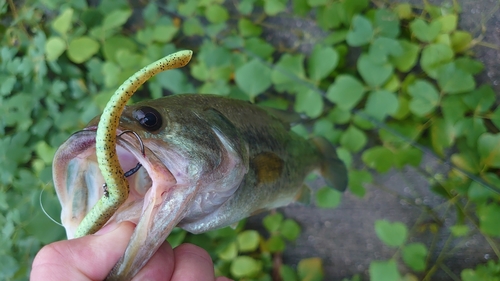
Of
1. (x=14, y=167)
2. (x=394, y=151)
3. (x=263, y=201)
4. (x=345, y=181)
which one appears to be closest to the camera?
(x=263, y=201)

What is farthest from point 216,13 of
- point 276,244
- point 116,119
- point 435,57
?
point 116,119

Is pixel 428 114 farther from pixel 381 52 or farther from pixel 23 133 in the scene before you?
pixel 23 133

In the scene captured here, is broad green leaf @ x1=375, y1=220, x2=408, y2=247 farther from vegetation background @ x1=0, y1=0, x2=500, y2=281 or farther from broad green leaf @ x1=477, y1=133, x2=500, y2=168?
broad green leaf @ x1=477, y1=133, x2=500, y2=168

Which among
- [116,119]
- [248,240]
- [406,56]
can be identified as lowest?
[248,240]

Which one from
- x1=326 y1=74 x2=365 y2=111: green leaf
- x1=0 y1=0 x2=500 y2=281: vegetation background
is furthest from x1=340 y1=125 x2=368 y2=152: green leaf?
x1=326 y1=74 x2=365 y2=111: green leaf

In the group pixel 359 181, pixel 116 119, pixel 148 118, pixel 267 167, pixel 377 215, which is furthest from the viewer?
pixel 377 215

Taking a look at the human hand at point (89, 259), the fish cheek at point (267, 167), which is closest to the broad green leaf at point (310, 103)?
the fish cheek at point (267, 167)

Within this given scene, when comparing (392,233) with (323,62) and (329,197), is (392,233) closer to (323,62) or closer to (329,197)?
(329,197)

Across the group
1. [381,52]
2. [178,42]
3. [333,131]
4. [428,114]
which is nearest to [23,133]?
[178,42]
